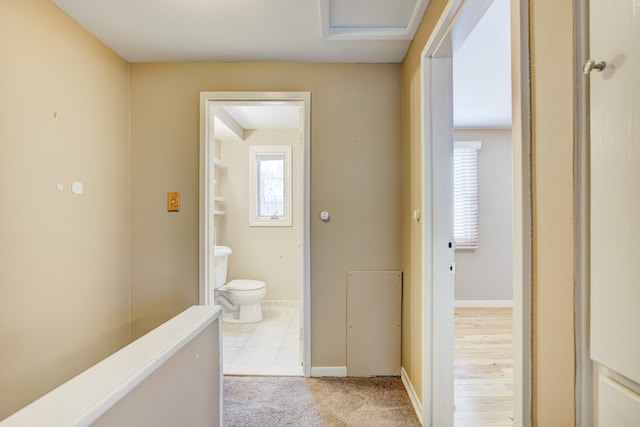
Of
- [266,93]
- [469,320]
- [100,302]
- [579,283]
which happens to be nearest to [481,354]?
[469,320]

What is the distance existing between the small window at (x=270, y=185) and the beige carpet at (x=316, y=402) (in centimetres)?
215

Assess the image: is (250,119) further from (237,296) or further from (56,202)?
(56,202)

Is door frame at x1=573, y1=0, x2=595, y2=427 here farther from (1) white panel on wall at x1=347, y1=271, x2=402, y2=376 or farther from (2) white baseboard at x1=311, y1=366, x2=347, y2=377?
(2) white baseboard at x1=311, y1=366, x2=347, y2=377

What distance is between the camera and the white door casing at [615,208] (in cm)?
58

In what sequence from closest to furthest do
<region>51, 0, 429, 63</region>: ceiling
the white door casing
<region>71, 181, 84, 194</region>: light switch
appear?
the white door casing → <region>51, 0, 429, 63</region>: ceiling → <region>71, 181, 84, 194</region>: light switch

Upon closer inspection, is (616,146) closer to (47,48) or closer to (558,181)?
(558,181)

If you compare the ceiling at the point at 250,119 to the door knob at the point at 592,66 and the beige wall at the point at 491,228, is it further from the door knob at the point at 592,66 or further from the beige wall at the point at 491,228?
the door knob at the point at 592,66

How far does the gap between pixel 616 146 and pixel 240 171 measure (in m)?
3.99

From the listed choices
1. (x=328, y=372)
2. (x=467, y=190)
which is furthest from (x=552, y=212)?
(x=467, y=190)

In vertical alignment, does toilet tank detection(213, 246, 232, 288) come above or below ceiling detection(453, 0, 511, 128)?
below

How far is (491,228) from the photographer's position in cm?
426

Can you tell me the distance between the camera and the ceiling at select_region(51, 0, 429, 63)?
1799 mm

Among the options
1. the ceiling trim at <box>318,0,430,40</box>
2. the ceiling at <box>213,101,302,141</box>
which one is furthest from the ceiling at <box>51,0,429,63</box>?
the ceiling at <box>213,101,302,141</box>

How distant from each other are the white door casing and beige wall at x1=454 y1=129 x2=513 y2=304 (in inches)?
150
